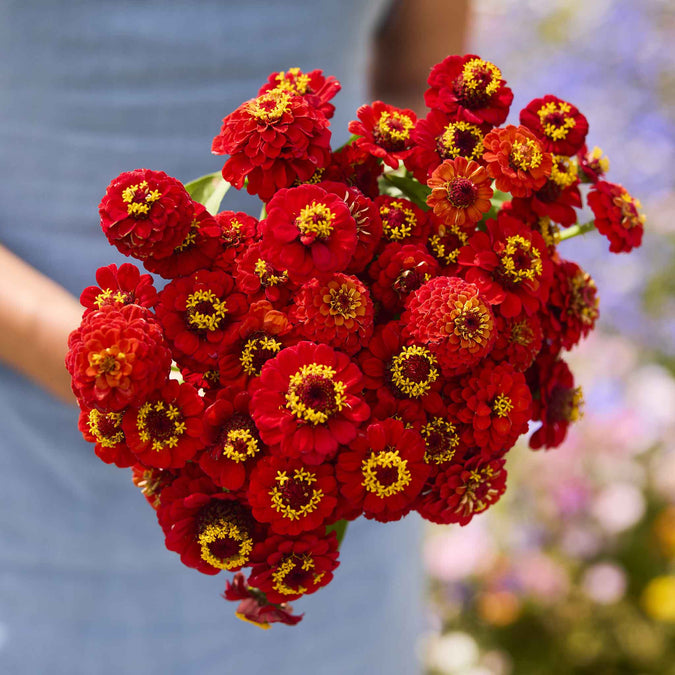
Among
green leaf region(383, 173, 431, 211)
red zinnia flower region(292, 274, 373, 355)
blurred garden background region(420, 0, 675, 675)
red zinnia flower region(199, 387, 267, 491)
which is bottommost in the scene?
red zinnia flower region(199, 387, 267, 491)

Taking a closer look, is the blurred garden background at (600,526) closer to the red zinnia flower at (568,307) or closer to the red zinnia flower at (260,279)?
the red zinnia flower at (568,307)

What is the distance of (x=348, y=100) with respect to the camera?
0.87m

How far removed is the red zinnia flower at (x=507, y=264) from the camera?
0.37 m

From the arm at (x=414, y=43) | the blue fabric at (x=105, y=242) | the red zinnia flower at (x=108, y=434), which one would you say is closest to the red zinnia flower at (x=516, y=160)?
the red zinnia flower at (x=108, y=434)

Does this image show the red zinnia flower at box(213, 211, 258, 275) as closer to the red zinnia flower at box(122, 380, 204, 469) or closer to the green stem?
the red zinnia flower at box(122, 380, 204, 469)

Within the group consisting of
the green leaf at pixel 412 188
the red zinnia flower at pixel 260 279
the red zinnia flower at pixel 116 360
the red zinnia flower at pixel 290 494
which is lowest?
the red zinnia flower at pixel 290 494

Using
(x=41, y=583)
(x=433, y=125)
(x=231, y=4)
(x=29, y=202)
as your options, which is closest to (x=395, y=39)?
(x=231, y=4)

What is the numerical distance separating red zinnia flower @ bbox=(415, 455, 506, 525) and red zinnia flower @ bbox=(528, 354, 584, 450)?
0.06 meters

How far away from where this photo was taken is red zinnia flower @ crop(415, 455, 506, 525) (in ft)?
1.22

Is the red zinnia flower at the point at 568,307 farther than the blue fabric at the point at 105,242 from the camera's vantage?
No

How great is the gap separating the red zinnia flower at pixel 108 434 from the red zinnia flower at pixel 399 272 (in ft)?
0.45

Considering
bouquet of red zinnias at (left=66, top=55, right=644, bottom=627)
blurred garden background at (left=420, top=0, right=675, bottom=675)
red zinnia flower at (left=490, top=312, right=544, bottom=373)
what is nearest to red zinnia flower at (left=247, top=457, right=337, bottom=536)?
bouquet of red zinnias at (left=66, top=55, right=644, bottom=627)

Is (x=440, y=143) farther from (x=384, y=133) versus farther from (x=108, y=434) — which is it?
(x=108, y=434)

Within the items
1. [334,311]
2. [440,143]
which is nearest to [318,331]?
[334,311]
